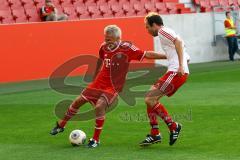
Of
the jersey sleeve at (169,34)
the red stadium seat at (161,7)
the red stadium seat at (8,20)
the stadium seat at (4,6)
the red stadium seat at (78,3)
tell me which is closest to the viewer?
the jersey sleeve at (169,34)

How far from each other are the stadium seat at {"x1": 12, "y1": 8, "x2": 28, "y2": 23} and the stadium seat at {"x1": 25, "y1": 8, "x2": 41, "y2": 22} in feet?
0.45

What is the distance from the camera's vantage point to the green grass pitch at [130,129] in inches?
392

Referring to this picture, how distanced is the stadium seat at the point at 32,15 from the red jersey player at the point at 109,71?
47.7 feet

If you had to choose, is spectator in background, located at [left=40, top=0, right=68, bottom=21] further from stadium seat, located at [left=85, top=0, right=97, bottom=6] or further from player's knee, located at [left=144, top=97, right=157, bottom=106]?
player's knee, located at [left=144, top=97, right=157, bottom=106]

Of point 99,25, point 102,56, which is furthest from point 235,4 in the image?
point 102,56

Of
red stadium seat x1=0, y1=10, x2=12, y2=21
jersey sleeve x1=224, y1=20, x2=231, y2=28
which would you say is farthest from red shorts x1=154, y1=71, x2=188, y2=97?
jersey sleeve x1=224, y1=20, x2=231, y2=28

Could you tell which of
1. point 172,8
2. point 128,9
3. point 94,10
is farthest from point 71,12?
point 172,8

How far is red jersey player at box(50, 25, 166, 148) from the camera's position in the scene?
10.6 metres

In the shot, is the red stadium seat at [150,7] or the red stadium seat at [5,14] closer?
the red stadium seat at [5,14]

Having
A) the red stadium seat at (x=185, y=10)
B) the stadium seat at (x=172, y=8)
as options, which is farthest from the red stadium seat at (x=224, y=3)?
the stadium seat at (x=172, y=8)

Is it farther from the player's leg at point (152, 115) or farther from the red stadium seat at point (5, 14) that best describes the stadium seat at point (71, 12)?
the player's leg at point (152, 115)

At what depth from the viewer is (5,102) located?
17.2m

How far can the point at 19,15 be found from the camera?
25.0 meters

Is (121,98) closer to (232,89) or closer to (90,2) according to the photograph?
(232,89)
